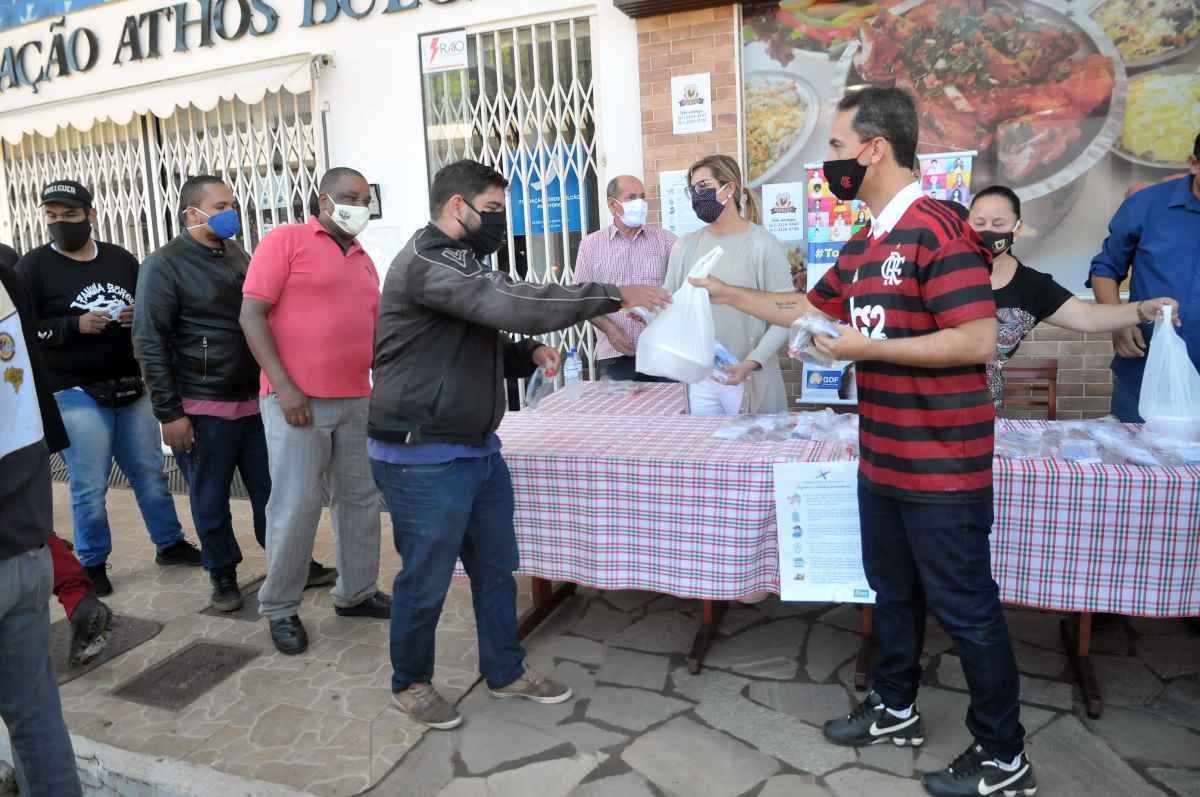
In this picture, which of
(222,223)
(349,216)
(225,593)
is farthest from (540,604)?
(222,223)

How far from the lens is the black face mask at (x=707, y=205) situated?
3.65m

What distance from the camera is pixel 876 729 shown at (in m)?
2.61

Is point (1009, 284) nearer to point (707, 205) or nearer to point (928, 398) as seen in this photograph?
point (707, 205)

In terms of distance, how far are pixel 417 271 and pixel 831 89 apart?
3.65 m

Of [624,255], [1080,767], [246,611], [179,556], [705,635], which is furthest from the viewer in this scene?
[624,255]

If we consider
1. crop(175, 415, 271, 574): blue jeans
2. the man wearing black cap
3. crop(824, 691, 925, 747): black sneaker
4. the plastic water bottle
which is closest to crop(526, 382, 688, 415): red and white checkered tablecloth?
the plastic water bottle

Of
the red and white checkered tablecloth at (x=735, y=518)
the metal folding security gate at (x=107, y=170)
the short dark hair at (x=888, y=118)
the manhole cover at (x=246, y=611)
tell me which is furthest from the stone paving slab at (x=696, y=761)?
the metal folding security gate at (x=107, y=170)

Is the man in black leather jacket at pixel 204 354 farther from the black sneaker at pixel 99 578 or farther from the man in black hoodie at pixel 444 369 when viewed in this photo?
the man in black hoodie at pixel 444 369

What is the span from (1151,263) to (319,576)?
12.9 feet

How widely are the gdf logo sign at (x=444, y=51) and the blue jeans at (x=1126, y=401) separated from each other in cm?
453

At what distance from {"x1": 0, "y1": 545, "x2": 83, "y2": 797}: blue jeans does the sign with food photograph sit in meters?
4.55

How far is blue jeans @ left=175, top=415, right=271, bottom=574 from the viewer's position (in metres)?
3.80

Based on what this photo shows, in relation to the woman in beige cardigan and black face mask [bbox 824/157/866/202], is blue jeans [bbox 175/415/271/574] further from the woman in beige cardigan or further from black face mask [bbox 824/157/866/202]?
black face mask [bbox 824/157/866/202]

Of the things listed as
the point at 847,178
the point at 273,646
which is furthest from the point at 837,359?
the point at 273,646
